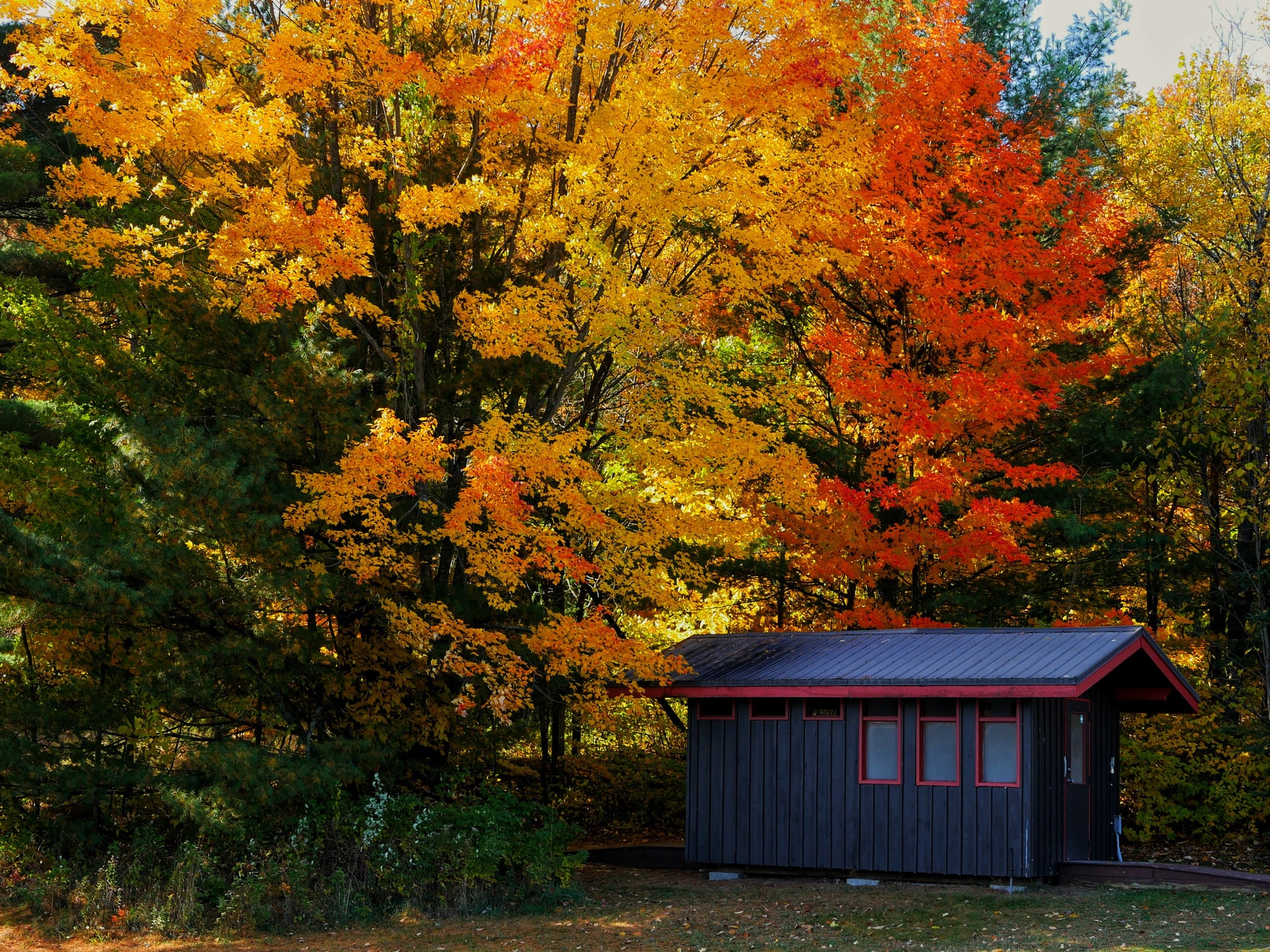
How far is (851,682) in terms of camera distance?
548 inches

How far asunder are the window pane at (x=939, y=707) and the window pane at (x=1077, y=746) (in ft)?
4.72

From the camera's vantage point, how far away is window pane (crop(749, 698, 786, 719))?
1488 cm

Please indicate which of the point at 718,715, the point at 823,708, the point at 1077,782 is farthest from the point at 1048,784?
the point at 718,715

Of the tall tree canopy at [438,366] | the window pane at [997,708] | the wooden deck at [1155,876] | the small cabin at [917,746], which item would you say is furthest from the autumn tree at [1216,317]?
the window pane at [997,708]

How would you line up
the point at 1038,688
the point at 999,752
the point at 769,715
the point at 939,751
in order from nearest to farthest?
the point at 1038,688 < the point at 999,752 < the point at 939,751 < the point at 769,715

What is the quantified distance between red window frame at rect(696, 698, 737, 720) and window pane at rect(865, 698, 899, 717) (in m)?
1.69

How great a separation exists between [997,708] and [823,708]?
203 cm

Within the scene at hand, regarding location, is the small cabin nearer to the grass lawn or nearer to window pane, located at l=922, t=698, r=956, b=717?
window pane, located at l=922, t=698, r=956, b=717

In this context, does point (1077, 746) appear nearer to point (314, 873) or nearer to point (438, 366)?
point (314, 873)

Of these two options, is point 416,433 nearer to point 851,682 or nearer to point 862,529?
point 851,682

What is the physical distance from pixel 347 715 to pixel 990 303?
11427mm

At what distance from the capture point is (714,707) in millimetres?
15398

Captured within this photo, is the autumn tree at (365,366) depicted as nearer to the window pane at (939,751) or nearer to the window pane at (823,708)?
the window pane at (823,708)

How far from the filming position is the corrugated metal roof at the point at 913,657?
13.2 metres
